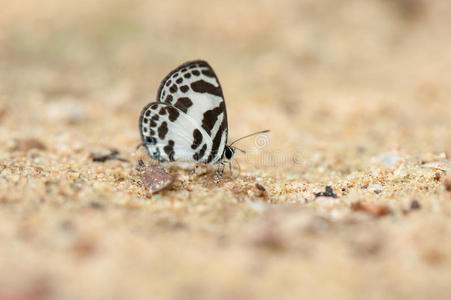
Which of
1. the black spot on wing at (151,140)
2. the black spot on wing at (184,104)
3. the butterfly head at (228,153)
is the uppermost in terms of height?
the black spot on wing at (184,104)

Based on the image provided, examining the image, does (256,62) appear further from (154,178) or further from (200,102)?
(154,178)

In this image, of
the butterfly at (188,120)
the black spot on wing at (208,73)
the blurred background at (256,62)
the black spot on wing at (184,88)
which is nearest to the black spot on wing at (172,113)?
the butterfly at (188,120)

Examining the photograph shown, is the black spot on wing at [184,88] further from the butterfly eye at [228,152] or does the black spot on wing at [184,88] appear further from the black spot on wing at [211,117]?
the butterfly eye at [228,152]

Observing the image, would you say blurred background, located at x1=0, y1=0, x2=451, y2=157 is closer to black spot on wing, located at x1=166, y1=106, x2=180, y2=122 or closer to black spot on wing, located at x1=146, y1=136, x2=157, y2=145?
black spot on wing, located at x1=146, y1=136, x2=157, y2=145

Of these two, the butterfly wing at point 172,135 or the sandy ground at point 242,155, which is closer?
the sandy ground at point 242,155

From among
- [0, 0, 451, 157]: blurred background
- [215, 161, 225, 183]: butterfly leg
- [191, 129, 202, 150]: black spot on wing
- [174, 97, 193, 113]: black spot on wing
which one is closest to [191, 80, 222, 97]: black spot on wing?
[174, 97, 193, 113]: black spot on wing

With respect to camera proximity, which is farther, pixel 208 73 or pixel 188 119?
pixel 188 119

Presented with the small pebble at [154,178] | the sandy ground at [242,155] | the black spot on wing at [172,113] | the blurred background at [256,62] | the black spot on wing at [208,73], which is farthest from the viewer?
the blurred background at [256,62]

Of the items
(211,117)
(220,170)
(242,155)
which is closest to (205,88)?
(211,117)

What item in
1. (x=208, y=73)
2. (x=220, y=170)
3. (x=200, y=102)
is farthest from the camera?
(x=220, y=170)
